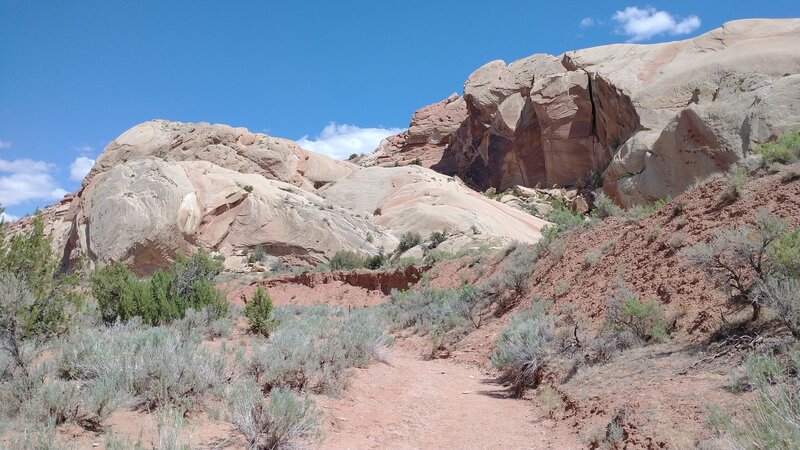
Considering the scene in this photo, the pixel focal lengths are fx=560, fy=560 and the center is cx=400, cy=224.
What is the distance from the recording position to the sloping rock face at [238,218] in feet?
103

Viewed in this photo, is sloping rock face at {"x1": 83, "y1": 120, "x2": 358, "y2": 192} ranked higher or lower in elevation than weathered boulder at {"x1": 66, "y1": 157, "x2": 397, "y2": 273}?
higher

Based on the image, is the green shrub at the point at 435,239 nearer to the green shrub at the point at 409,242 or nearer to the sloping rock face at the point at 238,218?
the green shrub at the point at 409,242

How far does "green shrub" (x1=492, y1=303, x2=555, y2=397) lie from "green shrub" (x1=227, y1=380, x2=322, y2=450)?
13.6 ft

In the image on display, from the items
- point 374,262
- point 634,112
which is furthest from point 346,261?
point 634,112

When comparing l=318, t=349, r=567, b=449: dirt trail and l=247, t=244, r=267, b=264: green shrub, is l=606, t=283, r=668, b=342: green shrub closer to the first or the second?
l=318, t=349, r=567, b=449: dirt trail

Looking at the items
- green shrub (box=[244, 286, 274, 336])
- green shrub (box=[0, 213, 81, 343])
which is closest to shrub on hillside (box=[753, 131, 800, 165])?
green shrub (box=[244, 286, 274, 336])

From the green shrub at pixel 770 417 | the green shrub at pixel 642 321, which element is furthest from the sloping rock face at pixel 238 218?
the green shrub at pixel 770 417

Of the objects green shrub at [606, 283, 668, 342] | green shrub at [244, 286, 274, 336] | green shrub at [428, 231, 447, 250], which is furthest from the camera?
green shrub at [428, 231, 447, 250]

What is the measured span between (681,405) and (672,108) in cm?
2504

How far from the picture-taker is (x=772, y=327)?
19.6 feet

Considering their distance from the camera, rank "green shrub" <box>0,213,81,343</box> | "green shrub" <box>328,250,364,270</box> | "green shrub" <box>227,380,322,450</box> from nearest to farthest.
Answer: "green shrub" <box>227,380,322,450</box>, "green shrub" <box>0,213,81,343</box>, "green shrub" <box>328,250,364,270</box>

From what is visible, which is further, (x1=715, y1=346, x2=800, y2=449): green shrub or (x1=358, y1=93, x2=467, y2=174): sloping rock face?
(x1=358, y1=93, x2=467, y2=174): sloping rock face

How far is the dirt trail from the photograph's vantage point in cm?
594

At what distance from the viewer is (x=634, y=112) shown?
2919cm
